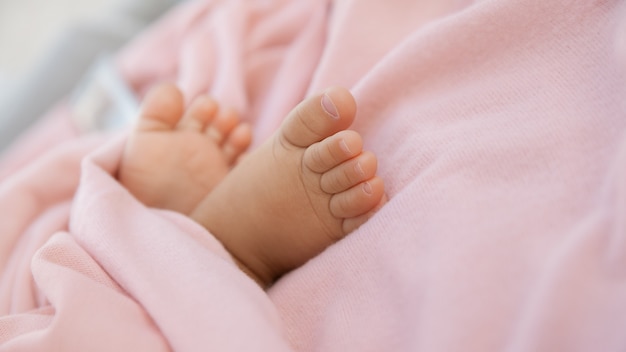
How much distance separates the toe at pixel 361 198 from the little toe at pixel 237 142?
0.24 metres

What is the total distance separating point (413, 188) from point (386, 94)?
13cm

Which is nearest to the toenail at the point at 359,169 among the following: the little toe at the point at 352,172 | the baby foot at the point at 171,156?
the little toe at the point at 352,172

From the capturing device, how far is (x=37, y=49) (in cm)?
180

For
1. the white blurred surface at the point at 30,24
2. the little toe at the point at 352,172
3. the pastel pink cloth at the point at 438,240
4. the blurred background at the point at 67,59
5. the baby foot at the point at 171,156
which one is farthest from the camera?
the white blurred surface at the point at 30,24

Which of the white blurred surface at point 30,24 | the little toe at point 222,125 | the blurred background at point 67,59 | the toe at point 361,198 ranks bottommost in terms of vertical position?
the toe at point 361,198

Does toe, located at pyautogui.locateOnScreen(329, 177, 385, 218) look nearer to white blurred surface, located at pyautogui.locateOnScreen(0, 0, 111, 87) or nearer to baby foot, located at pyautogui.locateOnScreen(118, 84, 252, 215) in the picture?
baby foot, located at pyautogui.locateOnScreen(118, 84, 252, 215)

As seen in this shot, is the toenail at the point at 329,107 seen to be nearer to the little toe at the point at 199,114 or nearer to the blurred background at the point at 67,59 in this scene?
the little toe at the point at 199,114

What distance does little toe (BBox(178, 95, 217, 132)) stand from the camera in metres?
0.70

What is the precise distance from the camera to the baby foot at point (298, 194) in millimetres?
490

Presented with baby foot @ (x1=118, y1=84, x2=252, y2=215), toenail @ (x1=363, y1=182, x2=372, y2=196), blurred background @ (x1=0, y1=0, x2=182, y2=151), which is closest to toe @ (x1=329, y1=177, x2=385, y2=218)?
toenail @ (x1=363, y1=182, x2=372, y2=196)

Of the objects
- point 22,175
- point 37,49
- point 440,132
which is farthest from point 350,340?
point 37,49

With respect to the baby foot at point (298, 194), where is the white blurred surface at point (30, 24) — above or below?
above

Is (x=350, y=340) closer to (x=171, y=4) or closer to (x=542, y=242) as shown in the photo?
(x=542, y=242)

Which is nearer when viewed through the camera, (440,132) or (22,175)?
(440,132)
